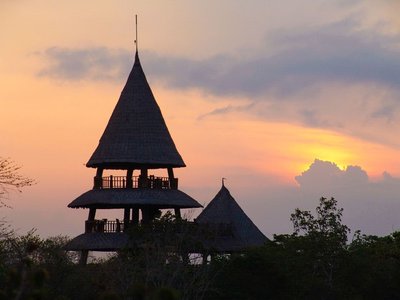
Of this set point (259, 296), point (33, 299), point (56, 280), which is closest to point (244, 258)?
point (259, 296)

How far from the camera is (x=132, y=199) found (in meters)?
67.0

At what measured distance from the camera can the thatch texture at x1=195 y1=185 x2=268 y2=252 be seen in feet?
234

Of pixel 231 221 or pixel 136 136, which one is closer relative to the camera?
pixel 136 136

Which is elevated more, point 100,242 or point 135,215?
point 135,215

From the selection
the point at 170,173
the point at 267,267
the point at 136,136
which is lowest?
the point at 267,267

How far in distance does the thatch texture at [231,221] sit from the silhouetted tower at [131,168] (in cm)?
355

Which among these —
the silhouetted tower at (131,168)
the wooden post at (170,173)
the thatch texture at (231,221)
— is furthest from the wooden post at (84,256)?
the thatch texture at (231,221)

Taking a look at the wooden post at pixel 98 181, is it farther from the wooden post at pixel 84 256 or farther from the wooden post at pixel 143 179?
the wooden post at pixel 84 256

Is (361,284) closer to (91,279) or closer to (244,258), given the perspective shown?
(244,258)

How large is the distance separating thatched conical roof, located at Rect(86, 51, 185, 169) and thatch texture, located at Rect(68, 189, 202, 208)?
163 cm

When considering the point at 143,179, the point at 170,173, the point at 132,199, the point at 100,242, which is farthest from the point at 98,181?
the point at 170,173

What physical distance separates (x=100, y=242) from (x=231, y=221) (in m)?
8.95

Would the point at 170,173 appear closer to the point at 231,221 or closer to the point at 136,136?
the point at 136,136

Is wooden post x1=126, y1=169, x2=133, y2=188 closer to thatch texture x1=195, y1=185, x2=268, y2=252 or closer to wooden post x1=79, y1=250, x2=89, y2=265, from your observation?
wooden post x1=79, y1=250, x2=89, y2=265
